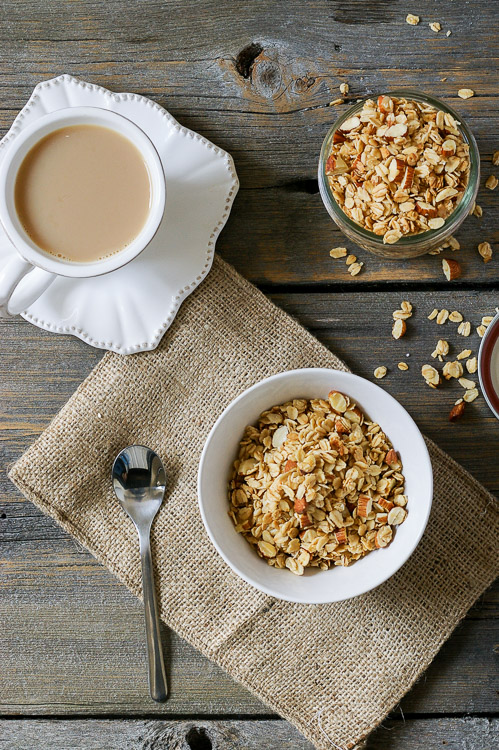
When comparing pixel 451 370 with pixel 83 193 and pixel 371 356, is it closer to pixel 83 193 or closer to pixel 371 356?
pixel 371 356

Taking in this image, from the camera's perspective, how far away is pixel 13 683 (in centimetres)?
114

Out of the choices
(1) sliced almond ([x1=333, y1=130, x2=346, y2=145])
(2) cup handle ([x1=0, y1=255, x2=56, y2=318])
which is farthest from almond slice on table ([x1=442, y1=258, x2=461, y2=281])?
(2) cup handle ([x1=0, y1=255, x2=56, y2=318])

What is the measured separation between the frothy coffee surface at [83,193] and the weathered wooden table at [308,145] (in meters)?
0.19

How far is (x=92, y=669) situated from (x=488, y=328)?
2.76ft

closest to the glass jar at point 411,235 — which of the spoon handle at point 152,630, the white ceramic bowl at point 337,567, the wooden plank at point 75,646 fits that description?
the white ceramic bowl at point 337,567

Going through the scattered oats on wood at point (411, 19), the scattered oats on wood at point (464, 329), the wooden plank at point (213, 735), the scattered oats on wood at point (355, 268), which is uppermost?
the scattered oats on wood at point (411, 19)

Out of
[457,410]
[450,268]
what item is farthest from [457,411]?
A: [450,268]

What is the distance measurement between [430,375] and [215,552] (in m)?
0.44

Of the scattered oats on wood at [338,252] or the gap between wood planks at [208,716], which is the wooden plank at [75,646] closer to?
the gap between wood planks at [208,716]

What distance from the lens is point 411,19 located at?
3.62ft

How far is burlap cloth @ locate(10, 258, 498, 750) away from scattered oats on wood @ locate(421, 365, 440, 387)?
105mm

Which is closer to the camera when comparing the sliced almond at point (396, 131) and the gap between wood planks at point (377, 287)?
the sliced almond at point (396, 131)

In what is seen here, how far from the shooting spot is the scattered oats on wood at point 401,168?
0.97m

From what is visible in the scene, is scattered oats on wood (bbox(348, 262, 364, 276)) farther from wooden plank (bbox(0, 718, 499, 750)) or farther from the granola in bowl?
wooden plank (bbox(0, 718, 499, 750))
